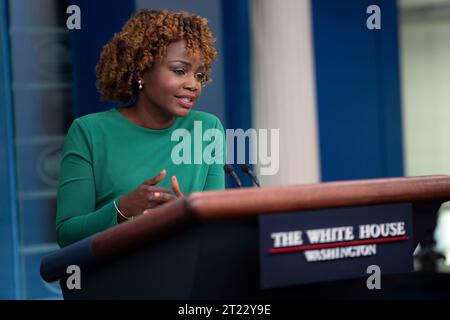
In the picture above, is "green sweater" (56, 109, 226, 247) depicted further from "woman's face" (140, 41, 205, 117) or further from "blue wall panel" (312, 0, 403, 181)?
"blue wall panel" (312, 0, 403, 181)

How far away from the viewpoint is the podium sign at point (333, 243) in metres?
1.52

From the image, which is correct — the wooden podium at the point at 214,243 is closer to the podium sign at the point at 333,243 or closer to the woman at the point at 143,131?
the podium sign at the point at 333,243

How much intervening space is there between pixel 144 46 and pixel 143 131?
22 centimetres

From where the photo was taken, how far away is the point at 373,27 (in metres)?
5.12

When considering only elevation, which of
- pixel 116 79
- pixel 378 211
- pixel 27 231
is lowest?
pixel 27 231

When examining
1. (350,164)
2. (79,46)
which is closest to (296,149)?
(350,164)

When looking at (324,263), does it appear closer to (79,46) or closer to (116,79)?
(116,79)

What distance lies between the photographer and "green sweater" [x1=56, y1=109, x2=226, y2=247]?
2.08m

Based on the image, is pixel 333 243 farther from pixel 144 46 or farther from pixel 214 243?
pixel 144 46

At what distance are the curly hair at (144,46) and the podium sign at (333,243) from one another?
2.43 ft

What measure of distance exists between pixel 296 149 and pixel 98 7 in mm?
1478

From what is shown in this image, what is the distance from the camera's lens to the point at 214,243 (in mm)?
1498

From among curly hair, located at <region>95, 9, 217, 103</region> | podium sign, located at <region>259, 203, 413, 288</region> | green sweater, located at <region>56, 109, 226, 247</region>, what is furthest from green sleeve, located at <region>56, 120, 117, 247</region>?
podium sign, located at <region>259, 203, 413, 288</region>

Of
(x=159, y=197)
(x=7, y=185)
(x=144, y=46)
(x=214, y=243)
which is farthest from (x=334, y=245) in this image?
(x=7, y=185)
